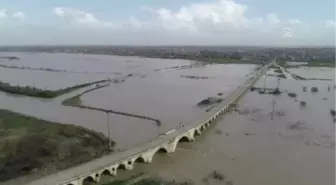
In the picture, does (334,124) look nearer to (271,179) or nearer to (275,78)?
(271,179)

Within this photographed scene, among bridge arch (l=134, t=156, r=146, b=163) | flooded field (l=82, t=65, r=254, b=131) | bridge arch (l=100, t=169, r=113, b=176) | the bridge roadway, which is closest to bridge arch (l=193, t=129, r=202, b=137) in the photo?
the bridge roadway

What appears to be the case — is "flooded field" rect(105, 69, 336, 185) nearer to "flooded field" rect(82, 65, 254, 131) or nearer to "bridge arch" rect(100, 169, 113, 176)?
"bridge arch" rect(100, 169, 113, 176)

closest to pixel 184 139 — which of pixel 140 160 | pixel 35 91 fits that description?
pixel 140 160

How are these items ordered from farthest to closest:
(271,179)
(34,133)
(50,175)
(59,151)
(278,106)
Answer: (278,106), (34,133), (59,151), (271,179), (50,175)

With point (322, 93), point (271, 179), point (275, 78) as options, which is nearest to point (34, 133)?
point (271, 179)

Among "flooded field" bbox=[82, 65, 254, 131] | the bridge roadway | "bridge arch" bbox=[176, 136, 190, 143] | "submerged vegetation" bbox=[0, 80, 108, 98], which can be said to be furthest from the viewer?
"submerged vegetation" bbox=[0, 80, 108, 98]

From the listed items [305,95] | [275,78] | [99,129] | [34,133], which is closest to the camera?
[34,133]

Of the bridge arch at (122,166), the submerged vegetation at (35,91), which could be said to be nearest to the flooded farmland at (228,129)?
the bridge arch at (122,166)

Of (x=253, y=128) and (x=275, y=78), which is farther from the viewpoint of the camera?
(x=275, y=78)
